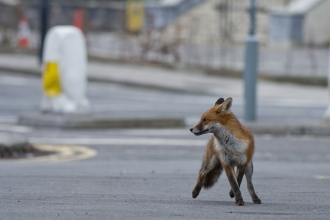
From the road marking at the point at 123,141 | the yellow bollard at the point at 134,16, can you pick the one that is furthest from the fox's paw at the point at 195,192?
the yellow bollard at the point at 134,16

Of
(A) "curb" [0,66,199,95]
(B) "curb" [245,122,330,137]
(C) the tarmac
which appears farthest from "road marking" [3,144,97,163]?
(A) "curb" [0,66,199,95]

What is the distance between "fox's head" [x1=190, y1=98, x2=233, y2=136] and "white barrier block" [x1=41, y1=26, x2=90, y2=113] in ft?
37.0

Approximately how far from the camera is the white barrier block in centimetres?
1875

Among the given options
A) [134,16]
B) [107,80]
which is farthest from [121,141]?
[134,16]

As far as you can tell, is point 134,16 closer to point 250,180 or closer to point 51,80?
point 51,80

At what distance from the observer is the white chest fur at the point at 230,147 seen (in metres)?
7.66

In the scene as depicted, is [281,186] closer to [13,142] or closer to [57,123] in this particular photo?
[13,142]

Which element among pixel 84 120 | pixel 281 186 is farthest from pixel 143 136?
pixel 281 186

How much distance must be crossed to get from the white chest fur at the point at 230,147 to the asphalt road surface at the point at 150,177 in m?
0.43

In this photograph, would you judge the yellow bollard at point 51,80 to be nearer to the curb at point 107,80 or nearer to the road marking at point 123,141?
the road marking at point 123,141

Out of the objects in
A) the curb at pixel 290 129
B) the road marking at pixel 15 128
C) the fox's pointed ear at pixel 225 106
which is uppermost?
the fox's pointed ear at pixel 225 106

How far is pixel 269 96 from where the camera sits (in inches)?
1022

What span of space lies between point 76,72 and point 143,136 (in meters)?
2.83

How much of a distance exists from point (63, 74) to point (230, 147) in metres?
11.5
